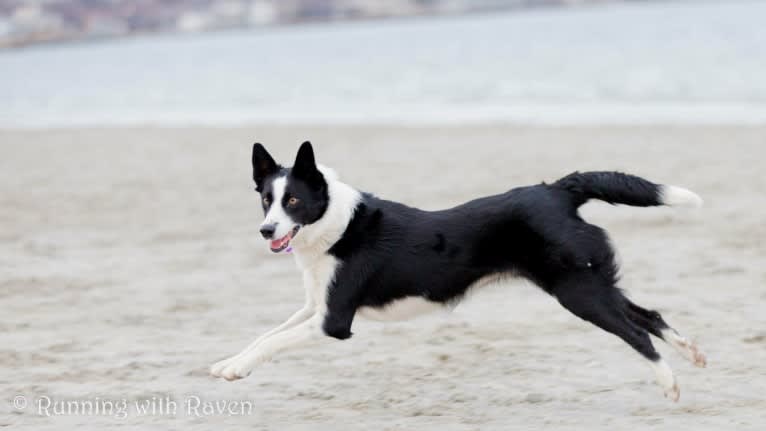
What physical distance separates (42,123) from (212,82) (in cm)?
1564

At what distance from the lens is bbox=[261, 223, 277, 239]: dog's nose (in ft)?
14.7

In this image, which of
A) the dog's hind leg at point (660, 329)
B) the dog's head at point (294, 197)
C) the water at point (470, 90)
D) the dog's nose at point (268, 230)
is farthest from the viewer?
the water at point (470, 90)

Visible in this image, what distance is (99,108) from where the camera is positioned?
3300 centimetres

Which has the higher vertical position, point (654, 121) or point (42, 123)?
point (654, 121)

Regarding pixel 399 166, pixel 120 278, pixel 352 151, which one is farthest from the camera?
pixel 352 151

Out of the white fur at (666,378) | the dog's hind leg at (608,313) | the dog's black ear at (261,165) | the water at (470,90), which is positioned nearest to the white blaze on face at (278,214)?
the dog's black ear at (261,165)

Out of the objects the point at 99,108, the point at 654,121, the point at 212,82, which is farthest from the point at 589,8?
the point at 654,121

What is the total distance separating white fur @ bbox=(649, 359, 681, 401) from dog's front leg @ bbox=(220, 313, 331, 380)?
1503 millimetres

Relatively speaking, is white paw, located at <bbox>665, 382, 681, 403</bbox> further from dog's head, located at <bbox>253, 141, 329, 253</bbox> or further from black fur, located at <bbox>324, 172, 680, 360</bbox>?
dog's head, located at <bbox>253, 141, 329, 253</bbox>

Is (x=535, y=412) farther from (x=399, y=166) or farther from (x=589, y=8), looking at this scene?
(x=589, y=8)

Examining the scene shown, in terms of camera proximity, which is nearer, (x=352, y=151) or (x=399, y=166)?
(x=399, y=166)

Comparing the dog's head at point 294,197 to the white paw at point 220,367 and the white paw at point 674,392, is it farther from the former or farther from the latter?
the white paw at point 674,392

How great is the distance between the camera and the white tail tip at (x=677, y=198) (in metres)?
4.59

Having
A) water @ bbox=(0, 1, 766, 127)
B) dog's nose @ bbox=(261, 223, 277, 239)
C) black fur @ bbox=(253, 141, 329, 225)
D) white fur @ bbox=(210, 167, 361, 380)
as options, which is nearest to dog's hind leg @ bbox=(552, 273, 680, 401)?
white fur @ bbox=(210, 167, 361, 380)
